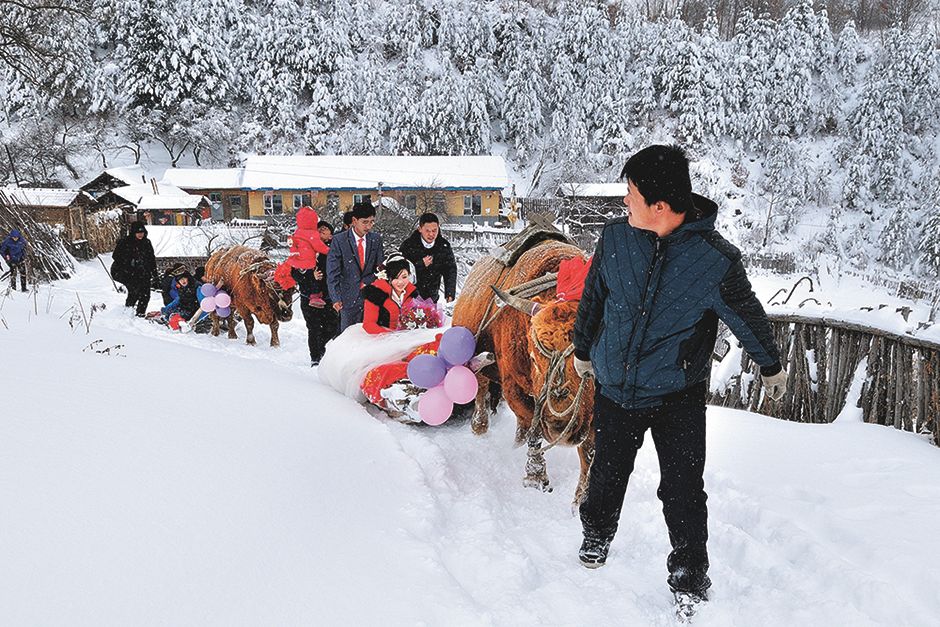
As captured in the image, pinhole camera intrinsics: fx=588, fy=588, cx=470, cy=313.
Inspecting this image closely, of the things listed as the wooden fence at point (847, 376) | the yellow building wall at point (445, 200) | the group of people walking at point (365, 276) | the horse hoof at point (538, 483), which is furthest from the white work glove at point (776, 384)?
the yellow building wall at point (445, 200)

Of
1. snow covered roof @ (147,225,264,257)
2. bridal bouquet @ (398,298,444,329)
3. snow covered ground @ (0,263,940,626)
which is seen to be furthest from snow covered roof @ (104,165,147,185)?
snow covered ground @ (0,263,940,626)

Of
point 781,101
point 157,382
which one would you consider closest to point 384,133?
point 781,101

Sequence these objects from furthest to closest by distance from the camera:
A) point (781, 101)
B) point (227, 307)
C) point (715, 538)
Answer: point (781, 101) → point (227, 307) → point (715, 538)

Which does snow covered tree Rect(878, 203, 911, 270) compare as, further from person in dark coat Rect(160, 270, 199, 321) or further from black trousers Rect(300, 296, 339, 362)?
person in dark coat Rect(160, 270, 199, 321)

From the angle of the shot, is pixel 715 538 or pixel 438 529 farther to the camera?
pixel 715 538

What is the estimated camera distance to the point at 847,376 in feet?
14.6

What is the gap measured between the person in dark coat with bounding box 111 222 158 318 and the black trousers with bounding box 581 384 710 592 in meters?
9.18

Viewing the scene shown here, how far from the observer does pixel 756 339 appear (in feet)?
6.72

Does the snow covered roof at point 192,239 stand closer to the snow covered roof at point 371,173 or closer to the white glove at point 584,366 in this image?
the snow covered roof at point 371,173

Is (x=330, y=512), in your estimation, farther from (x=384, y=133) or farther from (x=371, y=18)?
(x=371, y=18)

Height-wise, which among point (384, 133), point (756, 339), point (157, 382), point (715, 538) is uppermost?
point (384, 133)

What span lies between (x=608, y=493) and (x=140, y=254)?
9.26 metres

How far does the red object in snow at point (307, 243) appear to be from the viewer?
260 inches

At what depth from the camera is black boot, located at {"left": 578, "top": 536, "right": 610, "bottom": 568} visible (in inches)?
95.0
